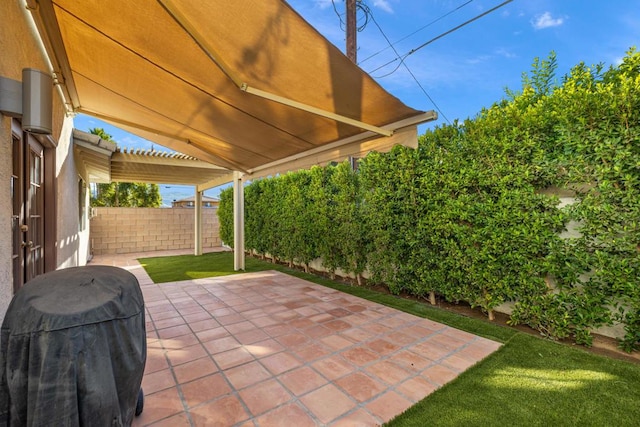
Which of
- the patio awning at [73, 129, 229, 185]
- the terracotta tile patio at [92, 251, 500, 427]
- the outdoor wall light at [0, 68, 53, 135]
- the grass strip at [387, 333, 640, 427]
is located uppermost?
the patio awning at [73, 129, 229, 185]

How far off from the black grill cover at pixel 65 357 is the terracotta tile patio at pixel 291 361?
62.5 inches

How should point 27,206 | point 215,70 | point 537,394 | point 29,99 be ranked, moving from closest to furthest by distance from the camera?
1. point 29,99
2. point 537,394
3. point 215,70
4. point 27,206

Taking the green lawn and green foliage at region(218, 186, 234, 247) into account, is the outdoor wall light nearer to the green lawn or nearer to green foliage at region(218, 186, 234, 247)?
the green lawn

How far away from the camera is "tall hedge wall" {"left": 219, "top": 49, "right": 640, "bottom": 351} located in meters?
4.30

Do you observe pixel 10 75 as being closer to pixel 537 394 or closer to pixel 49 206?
pixel 49 206

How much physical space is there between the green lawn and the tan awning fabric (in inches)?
159

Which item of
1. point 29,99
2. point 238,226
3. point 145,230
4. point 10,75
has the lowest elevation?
point 145,230

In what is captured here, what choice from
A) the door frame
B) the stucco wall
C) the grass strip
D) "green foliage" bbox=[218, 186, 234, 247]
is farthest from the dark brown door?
"green foliage" bbox=[218, 186, 234, 247]

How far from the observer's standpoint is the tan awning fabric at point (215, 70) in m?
3.60

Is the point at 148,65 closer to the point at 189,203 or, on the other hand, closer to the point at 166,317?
the point at 166,317

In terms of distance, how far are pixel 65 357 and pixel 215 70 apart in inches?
161

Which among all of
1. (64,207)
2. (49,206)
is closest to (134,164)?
(64,207)

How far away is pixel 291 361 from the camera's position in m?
4.30

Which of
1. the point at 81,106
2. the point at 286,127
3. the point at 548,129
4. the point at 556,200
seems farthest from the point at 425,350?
the point at 81,106
